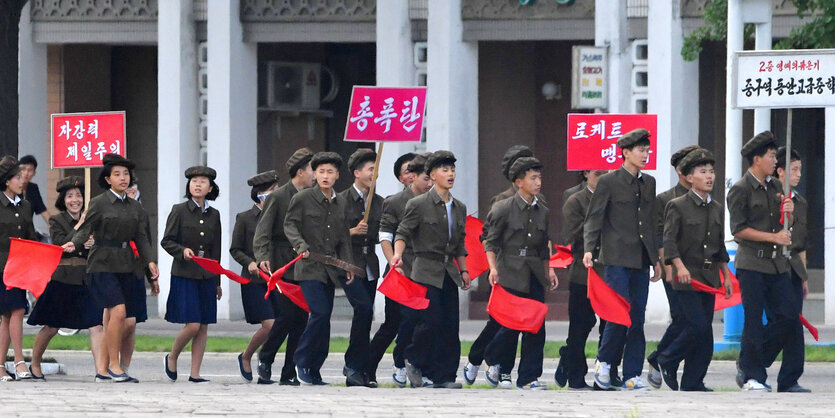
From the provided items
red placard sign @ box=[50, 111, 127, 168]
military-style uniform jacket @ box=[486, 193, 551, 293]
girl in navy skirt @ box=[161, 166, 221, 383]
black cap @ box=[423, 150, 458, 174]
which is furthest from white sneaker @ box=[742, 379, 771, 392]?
red placard sign @ box=[50, 111, 127, 168]

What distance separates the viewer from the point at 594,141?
18.0 metres

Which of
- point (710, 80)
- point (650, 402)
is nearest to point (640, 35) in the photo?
point (710, 80)

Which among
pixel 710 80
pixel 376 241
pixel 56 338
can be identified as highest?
pixel 710 80

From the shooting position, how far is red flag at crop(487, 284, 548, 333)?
13828 mm

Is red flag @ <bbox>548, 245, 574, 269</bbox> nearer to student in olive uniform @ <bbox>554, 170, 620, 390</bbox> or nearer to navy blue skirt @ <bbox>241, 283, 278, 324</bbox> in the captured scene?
student in olive uniform @ <bbox>554, 170, 620, 390</bbox>

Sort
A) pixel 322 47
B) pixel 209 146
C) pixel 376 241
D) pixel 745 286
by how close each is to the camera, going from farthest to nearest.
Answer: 1. pixel 322 47
2. pixel 209 146
3. pixel 376 241
4. pixel 745 286

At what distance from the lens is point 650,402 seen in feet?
37.1

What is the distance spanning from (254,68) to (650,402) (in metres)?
13.8

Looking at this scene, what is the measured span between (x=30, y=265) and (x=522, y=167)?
3.90m

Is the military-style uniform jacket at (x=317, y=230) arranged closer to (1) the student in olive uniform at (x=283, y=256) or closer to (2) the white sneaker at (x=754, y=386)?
(1) the student in olive uniform at (x=283, y=256)

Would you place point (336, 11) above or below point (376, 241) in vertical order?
above

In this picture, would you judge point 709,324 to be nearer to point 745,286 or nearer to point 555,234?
point 745,286

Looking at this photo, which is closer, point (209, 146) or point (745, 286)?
point (745, 286)

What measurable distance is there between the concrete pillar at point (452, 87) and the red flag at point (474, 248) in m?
6.59
